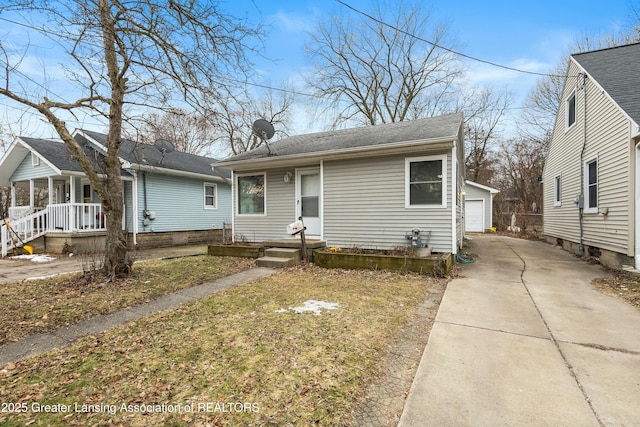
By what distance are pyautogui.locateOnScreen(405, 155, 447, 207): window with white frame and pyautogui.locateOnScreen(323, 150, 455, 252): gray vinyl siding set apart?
11 centimetres

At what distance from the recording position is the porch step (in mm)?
7203

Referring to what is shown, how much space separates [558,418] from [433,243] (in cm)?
523

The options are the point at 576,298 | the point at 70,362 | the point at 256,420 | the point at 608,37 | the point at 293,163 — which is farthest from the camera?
the point at 608,37

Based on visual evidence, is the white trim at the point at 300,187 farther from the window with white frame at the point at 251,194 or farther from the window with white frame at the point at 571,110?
the window with white frame at the point at 571,110

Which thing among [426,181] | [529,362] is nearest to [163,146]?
[426,181]

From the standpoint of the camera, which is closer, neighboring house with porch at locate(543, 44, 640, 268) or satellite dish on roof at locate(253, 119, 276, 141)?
neighboring house with porch at locate(543, 44, 640, 268)

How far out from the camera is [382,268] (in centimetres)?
665

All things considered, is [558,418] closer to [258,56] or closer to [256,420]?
[256,420]

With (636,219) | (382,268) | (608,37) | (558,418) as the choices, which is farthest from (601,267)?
(608,37)

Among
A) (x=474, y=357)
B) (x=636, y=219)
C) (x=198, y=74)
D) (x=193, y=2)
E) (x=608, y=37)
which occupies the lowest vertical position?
(x=474, y=357)

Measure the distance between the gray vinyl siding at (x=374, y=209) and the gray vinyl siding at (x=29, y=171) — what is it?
34.2ft

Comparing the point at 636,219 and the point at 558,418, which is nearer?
the point at 558,418

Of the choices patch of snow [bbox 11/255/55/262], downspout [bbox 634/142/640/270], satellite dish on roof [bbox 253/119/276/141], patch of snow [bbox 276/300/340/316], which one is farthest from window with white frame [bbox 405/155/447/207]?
patch of snow [bbox 11/255/55/262]

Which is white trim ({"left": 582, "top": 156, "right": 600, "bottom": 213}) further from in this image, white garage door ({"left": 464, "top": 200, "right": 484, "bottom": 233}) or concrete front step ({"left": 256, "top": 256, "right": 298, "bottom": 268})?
white garage door ({"left": 464, "top": 200, "right": 484, "bottom": 233})
